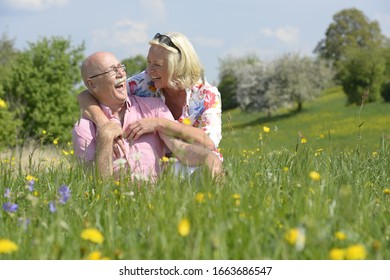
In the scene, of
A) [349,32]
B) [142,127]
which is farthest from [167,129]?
[349,32]

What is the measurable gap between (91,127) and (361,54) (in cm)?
4794

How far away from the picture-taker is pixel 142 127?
16.7ft

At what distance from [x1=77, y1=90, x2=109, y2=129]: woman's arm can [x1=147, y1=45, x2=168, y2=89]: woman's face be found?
537mm

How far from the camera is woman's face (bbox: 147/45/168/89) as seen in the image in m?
5.28

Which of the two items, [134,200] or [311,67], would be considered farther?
[311,67]

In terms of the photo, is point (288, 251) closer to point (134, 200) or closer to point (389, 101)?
point (134, 200)

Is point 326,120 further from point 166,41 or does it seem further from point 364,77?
point 166,41

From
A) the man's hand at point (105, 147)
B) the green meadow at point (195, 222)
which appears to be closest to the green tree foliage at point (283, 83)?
the man's hand at point (105, 147)

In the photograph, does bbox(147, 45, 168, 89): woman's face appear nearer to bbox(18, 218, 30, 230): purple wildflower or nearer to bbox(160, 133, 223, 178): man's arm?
bbox(160, 133, 223, 178): man's arm

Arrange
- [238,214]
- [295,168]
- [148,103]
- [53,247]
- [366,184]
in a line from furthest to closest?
[148,103]
[295,168]
[366,184]
[238,214]
[53,247]

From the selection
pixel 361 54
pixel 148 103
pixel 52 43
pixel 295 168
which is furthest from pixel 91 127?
pixel 361 54

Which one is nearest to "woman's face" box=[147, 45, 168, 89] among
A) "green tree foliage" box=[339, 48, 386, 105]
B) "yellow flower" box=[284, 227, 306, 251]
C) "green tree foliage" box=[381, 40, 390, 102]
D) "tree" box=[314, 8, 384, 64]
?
"yellow flower" box=[284, 227, 306, 251]

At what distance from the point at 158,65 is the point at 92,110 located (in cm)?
67

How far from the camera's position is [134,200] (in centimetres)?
361
